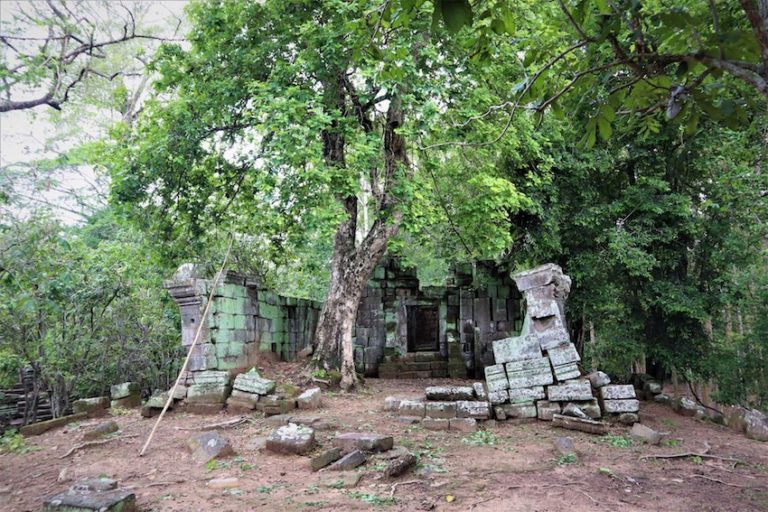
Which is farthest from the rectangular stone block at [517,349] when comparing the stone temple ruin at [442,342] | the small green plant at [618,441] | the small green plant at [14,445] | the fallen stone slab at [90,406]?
the fallen stone slab at [90,406]

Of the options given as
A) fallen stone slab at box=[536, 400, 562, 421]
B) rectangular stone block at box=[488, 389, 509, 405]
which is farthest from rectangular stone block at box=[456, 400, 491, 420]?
fallen stone slab at box=[536, 400, 562, 421]

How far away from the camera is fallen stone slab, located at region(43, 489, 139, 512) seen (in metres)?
3.77

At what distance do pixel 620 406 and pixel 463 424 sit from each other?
2.24m

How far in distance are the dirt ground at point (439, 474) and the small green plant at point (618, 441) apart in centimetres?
1

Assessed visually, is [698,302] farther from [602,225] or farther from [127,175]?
[127,175]

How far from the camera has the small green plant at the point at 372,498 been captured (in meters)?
4.27

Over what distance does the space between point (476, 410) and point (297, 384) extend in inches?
142

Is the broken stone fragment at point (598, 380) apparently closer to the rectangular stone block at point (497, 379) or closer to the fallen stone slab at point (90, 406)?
the rectangular stone block at point (497, 379)

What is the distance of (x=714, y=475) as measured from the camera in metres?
5.15

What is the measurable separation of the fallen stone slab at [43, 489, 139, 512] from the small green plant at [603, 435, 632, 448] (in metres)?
5.30

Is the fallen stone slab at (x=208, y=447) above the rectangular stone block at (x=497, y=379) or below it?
below

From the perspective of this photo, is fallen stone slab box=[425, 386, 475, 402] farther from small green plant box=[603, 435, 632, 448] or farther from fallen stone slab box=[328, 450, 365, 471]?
fallen stone slab box=[328, 450, 365, 471]

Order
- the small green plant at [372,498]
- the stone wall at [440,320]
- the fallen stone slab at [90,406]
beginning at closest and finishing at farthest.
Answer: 1. the small green plant at [372,498]
2. the fallen stone slab at [90,406]
3. the stone wall at [440,320]

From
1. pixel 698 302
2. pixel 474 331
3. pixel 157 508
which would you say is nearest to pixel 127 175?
pixel 157 508
